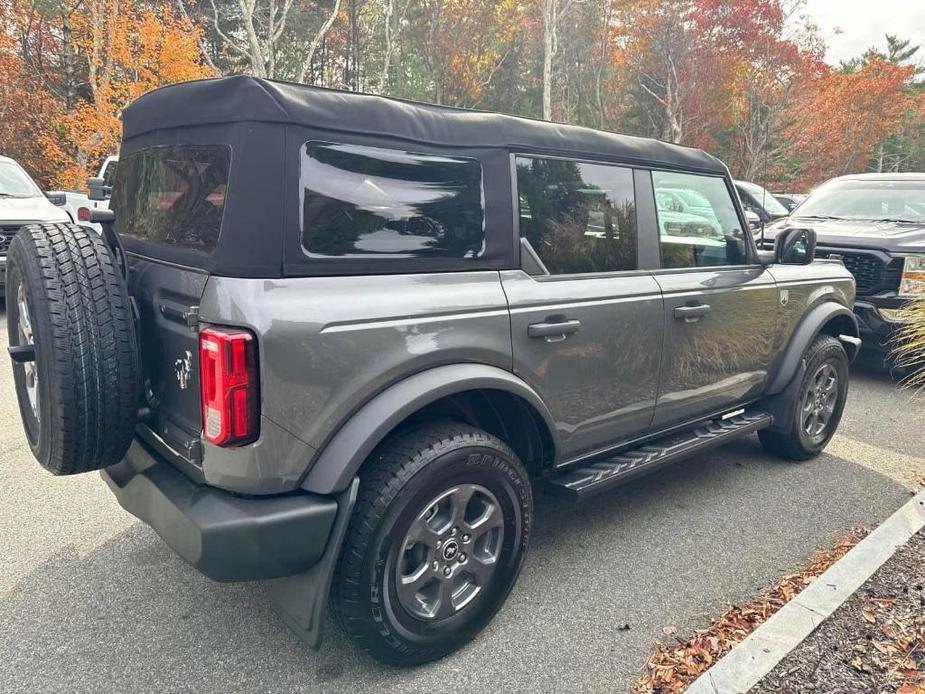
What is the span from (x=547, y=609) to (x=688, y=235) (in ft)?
6.82

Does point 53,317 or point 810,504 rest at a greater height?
point 53,317

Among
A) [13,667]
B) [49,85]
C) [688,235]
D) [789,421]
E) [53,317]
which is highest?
[49,85]

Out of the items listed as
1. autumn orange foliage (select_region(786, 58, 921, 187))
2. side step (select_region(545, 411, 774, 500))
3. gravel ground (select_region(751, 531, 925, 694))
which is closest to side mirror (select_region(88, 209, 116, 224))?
side step (select_region(545, 411, 774, 500))

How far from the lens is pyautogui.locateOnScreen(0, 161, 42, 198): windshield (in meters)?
9.01

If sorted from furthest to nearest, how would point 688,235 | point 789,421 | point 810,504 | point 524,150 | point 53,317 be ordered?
point 789,421, point 810,504, point 688,235, point 524,150, point 53,317

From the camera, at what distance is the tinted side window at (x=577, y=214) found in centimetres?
288

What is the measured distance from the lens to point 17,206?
8.56 metres

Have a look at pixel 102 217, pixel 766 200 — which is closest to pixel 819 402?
pixel 102 217

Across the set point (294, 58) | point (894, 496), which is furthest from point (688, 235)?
point (294, 58)

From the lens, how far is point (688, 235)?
365 cm

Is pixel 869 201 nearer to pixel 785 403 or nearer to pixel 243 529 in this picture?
pixel 785 403

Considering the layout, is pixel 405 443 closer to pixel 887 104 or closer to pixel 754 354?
pixel 754 354

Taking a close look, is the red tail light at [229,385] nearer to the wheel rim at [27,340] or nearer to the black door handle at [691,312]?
the wheel rim at [27,340]

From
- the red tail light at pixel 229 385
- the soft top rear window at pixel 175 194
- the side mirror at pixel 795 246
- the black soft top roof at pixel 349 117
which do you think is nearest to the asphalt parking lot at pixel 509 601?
the red tail light at pixel 229 385
